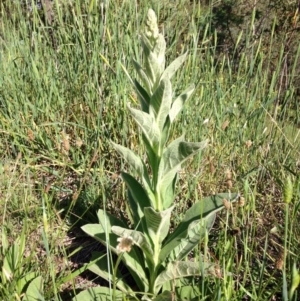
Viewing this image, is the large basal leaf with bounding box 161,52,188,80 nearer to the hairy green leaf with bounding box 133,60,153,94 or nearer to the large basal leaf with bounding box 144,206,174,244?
the hairy green leaf with bounding box 133,60,153,94

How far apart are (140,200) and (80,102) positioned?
38.6 inches

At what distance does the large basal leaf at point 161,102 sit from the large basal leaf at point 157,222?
0.70 ft

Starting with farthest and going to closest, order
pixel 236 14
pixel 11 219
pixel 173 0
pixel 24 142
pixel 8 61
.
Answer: pixel 236 14 → pixel 173 0 → pixel 8 61 → pixel 24 142 → pixel 11 219

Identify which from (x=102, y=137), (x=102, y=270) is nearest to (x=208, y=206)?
(x=102, y=270)

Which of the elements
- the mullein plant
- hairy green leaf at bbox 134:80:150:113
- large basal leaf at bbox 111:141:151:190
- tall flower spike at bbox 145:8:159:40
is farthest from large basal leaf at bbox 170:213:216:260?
tall flower spike at bbox 145:8:159:40

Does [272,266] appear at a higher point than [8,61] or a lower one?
lower

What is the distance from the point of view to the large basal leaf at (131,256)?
4.28ft

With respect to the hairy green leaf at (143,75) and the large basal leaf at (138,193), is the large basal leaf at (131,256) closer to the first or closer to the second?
the large basal leaf at (138,193)

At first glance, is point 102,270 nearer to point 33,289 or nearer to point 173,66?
point 33,289

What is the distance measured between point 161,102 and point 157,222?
1.03 feet

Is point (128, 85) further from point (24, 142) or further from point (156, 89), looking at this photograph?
point (156, 89)

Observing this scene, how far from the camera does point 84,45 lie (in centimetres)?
216

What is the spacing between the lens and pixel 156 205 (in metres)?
1.28

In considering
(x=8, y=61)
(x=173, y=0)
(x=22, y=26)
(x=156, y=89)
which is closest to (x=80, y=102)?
(x=8, y=61)
